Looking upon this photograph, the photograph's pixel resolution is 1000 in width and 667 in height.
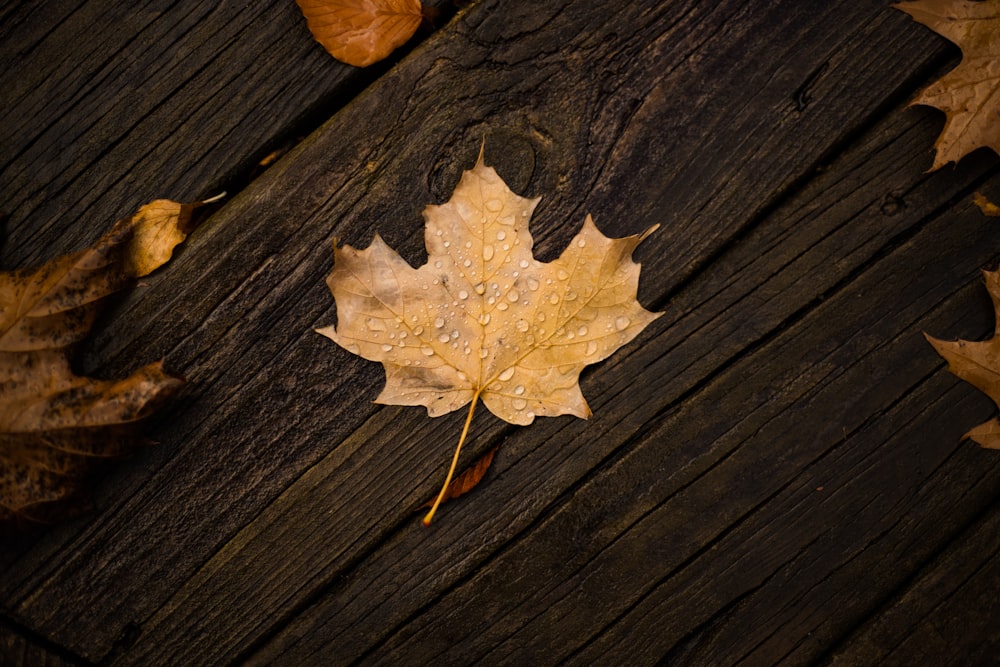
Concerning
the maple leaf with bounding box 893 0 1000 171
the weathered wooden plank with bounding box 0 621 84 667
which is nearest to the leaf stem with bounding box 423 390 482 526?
the weathered wooden plank with bounding box 0 621 84 667

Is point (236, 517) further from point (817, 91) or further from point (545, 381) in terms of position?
point (817, 91)

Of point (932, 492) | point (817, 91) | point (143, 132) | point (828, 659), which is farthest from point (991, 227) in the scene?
point (143, 132)

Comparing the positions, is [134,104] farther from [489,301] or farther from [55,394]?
[489,301]

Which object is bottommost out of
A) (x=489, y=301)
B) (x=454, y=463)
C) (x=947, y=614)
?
(x=947, y=614)

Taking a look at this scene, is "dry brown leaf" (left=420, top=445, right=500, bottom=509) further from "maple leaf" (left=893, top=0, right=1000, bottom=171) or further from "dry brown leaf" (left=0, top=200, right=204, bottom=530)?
"maple leaf" (left=893, top=0, right=1000, bottom=171)

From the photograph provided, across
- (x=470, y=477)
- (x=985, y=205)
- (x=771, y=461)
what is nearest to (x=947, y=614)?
(x=771, y=461)

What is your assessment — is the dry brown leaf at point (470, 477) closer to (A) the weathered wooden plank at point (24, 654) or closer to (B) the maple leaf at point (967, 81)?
(A) the weathered wooden plank at point (24, 654)
